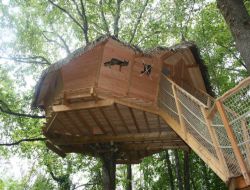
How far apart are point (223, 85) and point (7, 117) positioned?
9.58 metres

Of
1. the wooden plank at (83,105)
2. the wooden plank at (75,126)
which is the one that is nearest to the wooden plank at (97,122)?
the wooden plank at (83,105)

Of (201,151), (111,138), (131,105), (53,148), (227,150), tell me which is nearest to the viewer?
(227,150)

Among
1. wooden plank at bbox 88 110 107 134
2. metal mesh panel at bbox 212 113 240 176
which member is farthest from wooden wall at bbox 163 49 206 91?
metal mesh panel at bbox 212 113 240 176

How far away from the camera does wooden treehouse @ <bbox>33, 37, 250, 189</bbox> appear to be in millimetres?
6746

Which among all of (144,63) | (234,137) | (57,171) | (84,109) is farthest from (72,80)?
(57,171)

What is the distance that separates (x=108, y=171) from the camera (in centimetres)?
1065

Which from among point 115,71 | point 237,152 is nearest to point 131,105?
point 115,71

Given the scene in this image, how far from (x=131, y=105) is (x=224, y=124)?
3.45 metres

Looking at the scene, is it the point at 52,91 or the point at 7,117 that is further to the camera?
the point at 7,117

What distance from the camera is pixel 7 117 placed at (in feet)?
45.1

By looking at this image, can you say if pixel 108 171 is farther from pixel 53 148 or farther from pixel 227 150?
pixel 227 150

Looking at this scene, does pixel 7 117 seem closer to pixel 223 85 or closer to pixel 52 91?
pixel 52 91

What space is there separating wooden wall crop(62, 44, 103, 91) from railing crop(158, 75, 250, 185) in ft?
6.78

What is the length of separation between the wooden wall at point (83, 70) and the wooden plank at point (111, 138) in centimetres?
220
